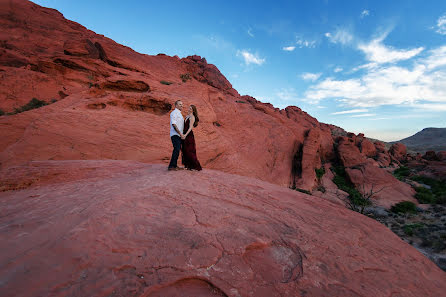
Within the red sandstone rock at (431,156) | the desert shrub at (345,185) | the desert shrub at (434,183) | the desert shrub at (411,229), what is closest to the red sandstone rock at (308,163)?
the desert shrub at (345,185)

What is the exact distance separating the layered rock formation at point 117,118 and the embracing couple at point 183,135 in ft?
9.39

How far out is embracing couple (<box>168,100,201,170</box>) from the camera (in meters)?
4.30

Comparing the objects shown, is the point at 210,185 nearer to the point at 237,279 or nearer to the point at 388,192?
the point at 237,279

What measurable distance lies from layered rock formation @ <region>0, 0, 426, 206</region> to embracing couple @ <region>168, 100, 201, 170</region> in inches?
113

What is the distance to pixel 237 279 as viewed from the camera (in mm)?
1468

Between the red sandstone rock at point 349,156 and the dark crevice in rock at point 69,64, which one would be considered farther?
the red sandstone rock at point 349,156

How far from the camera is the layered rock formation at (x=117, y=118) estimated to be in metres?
6.38

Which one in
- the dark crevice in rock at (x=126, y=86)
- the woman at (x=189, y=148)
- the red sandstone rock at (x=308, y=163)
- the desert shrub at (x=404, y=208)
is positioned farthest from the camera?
the red sandstone rock at (x=308, y=163)

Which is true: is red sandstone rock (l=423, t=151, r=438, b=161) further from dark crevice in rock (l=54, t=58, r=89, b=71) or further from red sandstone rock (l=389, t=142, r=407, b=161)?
dark crevice in rock (l=54, t=58, r=89, b=71)

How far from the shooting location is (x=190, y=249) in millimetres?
1632

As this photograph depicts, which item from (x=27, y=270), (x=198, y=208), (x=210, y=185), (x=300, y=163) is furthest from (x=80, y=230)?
(x=300, y=163)

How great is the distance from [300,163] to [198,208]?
44.1ft

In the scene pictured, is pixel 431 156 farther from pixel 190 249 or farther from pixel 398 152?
pixel 190 249

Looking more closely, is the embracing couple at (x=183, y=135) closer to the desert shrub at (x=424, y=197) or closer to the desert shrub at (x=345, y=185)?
the desert shrub at (x=345, y=185)
